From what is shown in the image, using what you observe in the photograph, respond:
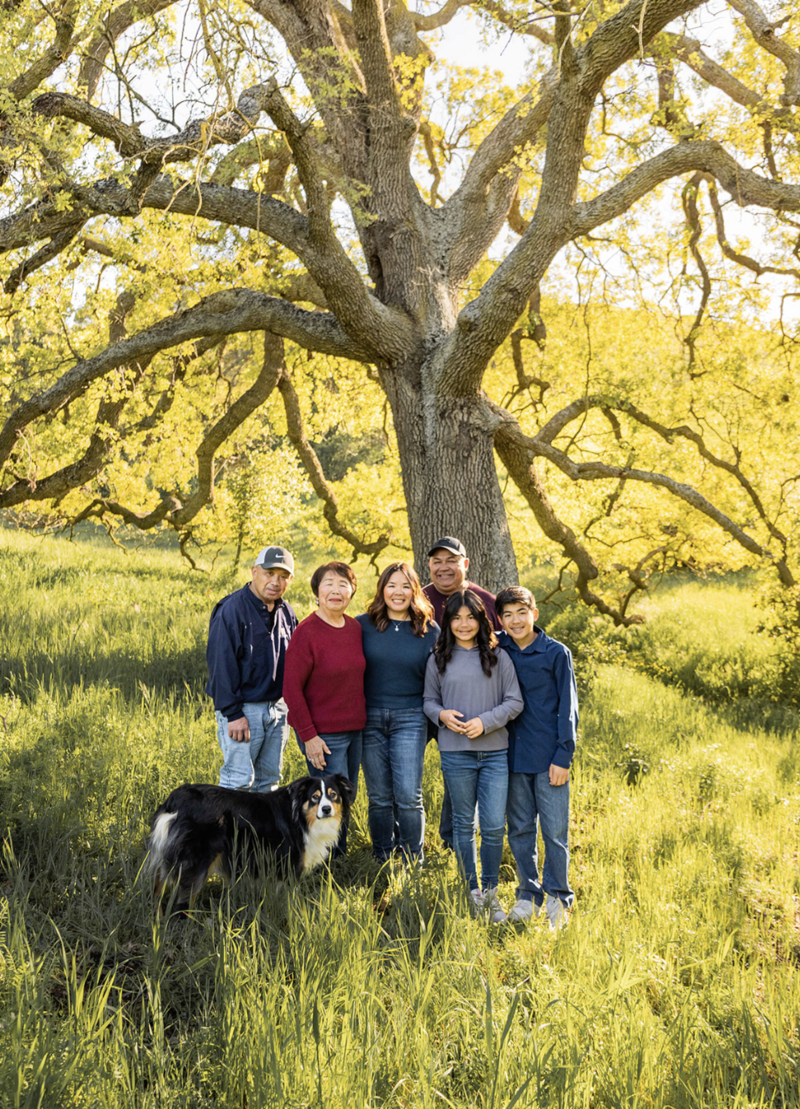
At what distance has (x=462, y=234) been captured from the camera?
320 inches

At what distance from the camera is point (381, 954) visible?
9.66ft

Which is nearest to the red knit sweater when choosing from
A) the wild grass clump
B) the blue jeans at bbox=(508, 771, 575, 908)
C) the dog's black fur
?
the dog's black fur

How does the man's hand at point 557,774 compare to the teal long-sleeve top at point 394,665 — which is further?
the teal long-sleeve top at point 394,665

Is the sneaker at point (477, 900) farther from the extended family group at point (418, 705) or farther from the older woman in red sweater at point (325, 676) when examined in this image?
the older woman in red sweater at point (325, 676)

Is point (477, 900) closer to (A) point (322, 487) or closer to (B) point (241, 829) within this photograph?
(B) point (241, 829)

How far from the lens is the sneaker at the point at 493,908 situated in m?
3.58

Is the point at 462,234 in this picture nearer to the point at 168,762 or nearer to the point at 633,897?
the point at 168,762

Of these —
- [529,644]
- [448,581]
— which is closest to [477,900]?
[529,644]

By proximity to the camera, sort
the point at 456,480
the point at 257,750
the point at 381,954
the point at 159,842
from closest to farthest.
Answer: the point at 381,954 < the point at 159,842 < the point at 257,750 < the point at 456,480

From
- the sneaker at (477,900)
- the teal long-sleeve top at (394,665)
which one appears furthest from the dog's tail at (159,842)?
the sneaker at (477,900)

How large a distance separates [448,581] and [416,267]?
170 inches

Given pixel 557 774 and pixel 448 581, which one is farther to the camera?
pixel 448 581

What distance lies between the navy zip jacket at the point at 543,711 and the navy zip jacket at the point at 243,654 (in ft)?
4.85

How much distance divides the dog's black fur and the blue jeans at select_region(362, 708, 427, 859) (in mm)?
314
